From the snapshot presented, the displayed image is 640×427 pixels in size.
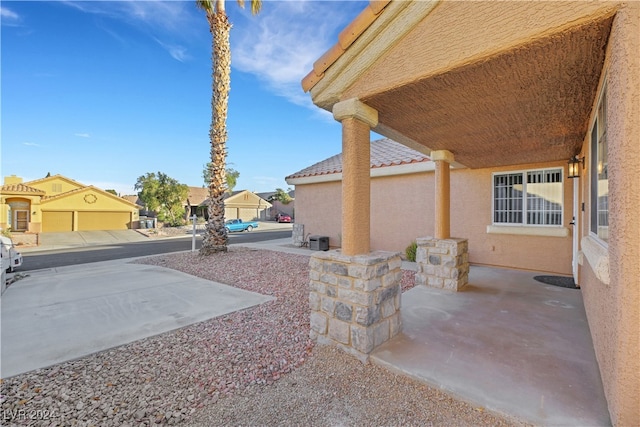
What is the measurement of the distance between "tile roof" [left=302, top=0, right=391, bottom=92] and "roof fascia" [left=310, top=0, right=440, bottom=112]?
5 centimetres

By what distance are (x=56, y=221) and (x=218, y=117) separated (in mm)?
22822

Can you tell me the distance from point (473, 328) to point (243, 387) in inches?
123

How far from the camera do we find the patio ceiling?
2.21m

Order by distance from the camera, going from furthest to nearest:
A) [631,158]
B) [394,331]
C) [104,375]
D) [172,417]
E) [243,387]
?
1. [394,331]
2. [104,375]
3. [243,387]
4. [172,417]
5. [631,158]

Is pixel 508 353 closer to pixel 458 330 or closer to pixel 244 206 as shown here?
pixel 458 330

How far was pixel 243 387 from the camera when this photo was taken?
A: 2.57m

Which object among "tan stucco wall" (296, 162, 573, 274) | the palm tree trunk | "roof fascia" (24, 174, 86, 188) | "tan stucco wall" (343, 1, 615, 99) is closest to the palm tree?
the palm tree trunk

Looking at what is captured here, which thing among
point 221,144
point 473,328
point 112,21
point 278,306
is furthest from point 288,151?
point 473,328

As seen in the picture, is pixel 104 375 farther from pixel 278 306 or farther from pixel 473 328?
pixel 473 328

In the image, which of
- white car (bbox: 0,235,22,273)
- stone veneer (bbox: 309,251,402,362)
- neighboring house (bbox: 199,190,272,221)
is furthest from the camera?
neighboring house (bbox: 199,190,272,221)

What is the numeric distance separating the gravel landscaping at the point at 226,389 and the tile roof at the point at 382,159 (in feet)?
22.4

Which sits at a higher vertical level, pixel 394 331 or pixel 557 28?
pixel 557 28

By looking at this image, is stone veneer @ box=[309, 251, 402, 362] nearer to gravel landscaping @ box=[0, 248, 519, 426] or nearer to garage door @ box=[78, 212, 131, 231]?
gravel landscaping @ box=[0, 248, 519, 426]

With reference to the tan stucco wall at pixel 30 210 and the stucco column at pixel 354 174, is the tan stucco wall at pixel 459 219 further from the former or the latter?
the tan stucco wall at pixel 30 210
